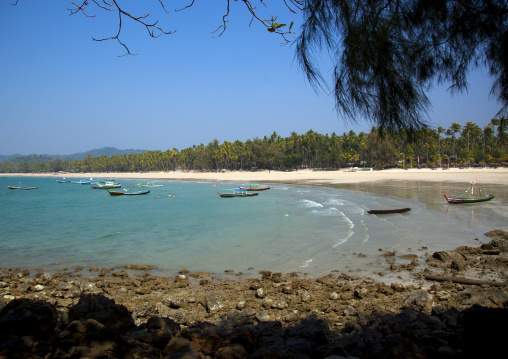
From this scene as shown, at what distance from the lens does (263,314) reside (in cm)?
675

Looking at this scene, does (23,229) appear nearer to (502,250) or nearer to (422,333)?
(422,333)

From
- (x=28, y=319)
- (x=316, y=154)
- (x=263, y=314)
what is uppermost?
(x=316, y=154)

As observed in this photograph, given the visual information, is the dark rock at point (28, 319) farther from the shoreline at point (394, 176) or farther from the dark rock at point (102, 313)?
the shoreline at point (394, 176)

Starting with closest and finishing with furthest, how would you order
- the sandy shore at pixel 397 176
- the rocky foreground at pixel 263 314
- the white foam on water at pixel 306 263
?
1. the rocky foreground at pixel 263 314
2. the white foam on water at pixel 306 263
3. the sandy shore at pixel 397 176

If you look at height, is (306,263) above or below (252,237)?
above

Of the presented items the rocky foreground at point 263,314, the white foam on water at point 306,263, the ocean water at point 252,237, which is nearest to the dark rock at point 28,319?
the rocky foreground at point 263,314

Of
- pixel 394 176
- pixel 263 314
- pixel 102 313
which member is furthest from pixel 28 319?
pixel 394 176

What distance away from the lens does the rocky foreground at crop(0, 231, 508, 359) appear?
3.32m

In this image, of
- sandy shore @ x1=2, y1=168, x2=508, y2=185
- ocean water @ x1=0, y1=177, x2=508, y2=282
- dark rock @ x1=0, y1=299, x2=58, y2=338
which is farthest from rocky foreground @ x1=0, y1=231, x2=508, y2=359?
sandy shore @ x1=2, y1=168, x2=508, y2=185

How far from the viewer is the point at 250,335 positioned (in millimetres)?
3748

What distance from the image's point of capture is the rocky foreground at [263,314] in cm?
332

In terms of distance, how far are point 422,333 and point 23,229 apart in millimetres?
25396

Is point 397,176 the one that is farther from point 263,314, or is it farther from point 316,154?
point 263,314

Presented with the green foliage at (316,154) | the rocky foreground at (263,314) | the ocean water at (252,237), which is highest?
the green foliage at (316,154)
